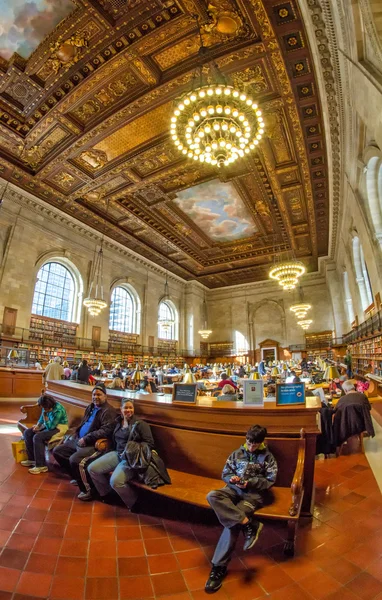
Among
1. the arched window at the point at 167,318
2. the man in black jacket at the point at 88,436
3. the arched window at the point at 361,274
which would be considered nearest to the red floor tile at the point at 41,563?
the man in black jacket at the point at 88,436

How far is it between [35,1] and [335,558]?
362 inches

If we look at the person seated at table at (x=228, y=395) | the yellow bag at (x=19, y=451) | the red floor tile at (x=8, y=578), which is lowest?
the red floor tile at (x=8, y=578)

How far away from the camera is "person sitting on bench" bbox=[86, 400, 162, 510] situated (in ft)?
7.58

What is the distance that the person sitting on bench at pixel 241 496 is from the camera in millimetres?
1629

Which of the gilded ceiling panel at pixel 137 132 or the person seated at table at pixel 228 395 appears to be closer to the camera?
the person seated at table at pixel 228 395

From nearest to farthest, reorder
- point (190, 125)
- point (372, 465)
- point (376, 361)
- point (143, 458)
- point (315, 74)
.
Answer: point (143, 458) → point (372, 465) → point (190, 125) → point (315, 74) → point (376, 361)

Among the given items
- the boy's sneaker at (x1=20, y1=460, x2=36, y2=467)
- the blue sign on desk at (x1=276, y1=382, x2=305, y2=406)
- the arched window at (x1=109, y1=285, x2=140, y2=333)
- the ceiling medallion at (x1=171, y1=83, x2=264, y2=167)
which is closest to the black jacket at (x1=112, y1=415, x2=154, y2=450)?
the blue sign on desk at (x1=276, y1=382, x2=305, y2=406)

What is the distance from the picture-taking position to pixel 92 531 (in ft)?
6.87

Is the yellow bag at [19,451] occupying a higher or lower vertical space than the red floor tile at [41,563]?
higher

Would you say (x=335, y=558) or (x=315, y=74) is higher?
(x=315, y=74)

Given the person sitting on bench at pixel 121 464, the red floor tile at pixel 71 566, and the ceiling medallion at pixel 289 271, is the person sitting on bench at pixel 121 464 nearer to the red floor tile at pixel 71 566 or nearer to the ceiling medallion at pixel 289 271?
the red floor tile at pixel 71 566

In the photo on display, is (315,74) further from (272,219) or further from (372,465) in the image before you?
(372,465)

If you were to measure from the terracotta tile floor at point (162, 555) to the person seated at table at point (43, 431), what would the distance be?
0.59 metres

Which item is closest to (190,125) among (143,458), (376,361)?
(143,458)
